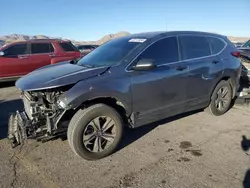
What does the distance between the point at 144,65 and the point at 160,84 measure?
0.54 m

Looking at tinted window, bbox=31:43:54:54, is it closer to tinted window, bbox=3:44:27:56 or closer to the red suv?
the red suv

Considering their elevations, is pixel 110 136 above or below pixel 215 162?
above

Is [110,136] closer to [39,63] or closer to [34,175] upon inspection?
[34,175]

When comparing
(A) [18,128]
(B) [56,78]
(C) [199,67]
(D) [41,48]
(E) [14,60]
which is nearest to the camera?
(B) [56,78]

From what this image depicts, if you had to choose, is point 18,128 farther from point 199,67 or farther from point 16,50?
point 16,50

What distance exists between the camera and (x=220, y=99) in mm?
5281

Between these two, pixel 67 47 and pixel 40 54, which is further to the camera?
pixel 67 47

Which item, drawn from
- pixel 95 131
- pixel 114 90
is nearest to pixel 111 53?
pixel 114 90

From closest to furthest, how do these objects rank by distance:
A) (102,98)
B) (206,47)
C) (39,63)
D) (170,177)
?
(170,177), (102,98), (206,47), (39,63)

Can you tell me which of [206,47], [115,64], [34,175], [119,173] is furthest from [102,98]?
[206,47]

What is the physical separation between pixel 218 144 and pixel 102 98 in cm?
205

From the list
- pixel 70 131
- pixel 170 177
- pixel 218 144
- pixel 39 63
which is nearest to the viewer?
pixel 170 177

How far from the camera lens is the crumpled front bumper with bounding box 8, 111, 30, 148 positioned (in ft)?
11.2

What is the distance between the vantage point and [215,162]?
3463mm
